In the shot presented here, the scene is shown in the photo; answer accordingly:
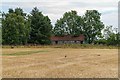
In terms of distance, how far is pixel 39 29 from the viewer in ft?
299

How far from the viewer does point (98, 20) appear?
364 ft

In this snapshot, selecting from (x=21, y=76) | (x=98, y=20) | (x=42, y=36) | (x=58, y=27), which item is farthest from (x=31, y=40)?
(x=21, y=76)

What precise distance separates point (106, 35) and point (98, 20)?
5933 millimetres

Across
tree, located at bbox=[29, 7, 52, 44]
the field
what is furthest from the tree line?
the field

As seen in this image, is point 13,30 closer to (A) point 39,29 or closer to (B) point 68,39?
(A) point 39,29

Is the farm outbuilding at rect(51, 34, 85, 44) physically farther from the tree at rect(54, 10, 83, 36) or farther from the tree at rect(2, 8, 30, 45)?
the tree at rect(2, 8, 30, 45)

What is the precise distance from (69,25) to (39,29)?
20693 mm

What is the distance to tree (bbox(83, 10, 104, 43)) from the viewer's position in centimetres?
10781

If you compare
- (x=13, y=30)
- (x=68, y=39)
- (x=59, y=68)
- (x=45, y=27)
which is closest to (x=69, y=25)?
(x=68, y=39)

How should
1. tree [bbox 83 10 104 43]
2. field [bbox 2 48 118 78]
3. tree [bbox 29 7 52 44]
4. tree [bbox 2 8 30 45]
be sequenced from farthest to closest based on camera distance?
tree [bbox 83 10 104 43], tree [bbox 29 7 52 44], tree [bbox 2 8 30 45], field [bbox 2 48 118 78]

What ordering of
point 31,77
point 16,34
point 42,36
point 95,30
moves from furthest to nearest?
point 95,30
point 42,36
point 16,34
point 31,77

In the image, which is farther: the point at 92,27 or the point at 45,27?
the point at 92,27

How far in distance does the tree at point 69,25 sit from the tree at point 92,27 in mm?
2029

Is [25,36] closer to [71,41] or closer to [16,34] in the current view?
[16,34]
